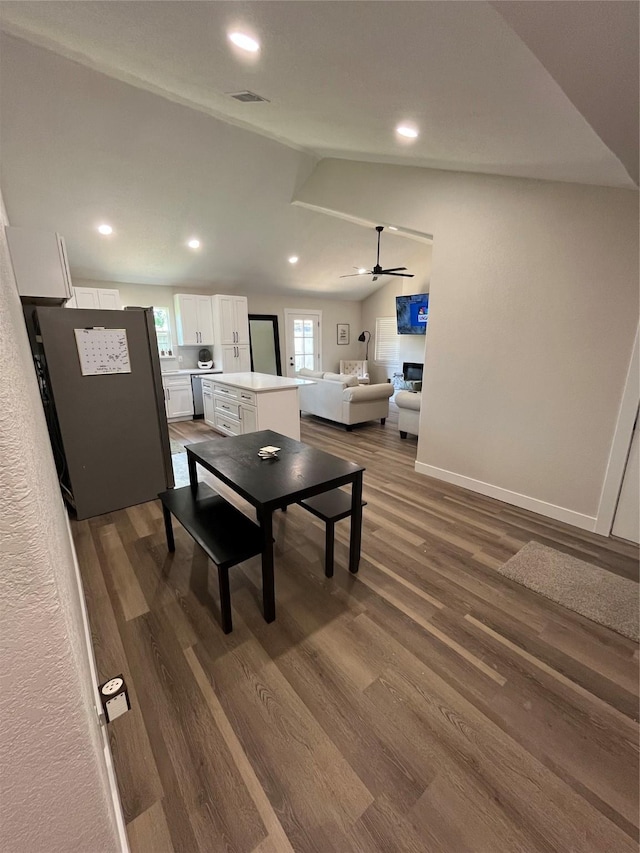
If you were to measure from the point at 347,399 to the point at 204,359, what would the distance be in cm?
293

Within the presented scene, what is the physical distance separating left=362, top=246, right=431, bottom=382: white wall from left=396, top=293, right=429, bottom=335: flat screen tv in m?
0.19

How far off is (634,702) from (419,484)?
2092mm

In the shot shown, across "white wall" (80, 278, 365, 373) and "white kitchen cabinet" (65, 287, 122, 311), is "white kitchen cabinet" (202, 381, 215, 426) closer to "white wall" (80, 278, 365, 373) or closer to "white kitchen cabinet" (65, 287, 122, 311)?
"white wall" (80, 278, 365, 373)

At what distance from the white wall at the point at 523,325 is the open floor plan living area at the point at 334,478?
0.9 inches

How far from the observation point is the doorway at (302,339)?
755 centimetres

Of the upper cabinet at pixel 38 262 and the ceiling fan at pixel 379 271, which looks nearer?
the upper cabinet at pixel 38 262

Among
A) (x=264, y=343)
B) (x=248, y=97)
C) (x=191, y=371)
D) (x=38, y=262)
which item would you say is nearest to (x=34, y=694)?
(x=38, y=262)

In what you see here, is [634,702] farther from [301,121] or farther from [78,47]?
[78,47]

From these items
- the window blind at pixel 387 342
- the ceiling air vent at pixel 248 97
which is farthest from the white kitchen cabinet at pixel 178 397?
the window blind at pixel 387 342

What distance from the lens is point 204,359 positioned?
250 inches

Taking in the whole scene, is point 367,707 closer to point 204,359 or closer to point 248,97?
point 248,97

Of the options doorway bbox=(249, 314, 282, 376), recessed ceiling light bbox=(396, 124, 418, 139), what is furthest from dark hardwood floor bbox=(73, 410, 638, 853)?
doorway bbox=(249, 314, 282, 376)

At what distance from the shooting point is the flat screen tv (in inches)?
280

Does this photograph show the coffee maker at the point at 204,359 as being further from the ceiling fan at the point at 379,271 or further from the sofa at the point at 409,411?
the sofa at the point at 409,411
